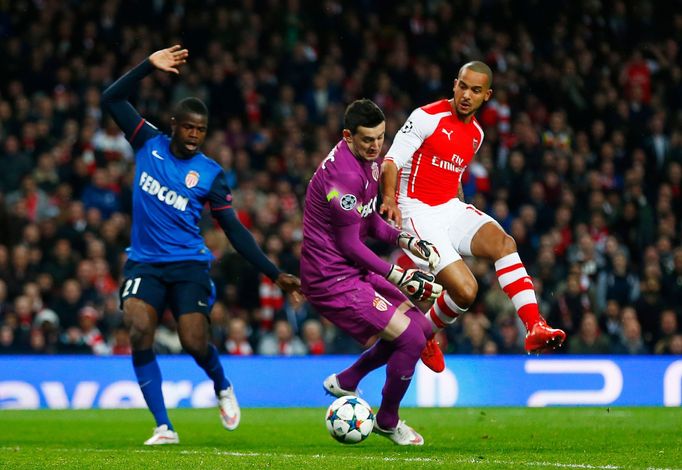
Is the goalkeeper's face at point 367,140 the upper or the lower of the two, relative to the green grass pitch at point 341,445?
upper

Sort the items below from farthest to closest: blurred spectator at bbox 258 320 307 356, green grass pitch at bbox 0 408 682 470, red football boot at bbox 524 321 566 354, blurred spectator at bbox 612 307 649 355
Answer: blurred spectator at bbox 612 307 649 355, blurred spectator at bbox 258 320 307 356, red football boot at bbox 524 321 566 354, green grass pitch at bbox 0 408 682 470

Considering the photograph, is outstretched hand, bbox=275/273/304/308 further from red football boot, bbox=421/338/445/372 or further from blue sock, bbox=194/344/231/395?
red football boot, bbox=421/338/445/372

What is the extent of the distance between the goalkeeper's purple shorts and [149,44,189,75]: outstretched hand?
73.6 inches

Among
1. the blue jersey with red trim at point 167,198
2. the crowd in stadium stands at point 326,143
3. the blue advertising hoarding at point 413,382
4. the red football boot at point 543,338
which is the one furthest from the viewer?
the crowd in stadium stands at point 326,143

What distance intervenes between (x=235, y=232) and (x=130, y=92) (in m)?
1.25

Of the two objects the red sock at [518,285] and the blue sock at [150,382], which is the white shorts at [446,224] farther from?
the blue sock at [150,382]

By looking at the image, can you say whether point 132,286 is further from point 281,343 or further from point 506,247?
point 281,343

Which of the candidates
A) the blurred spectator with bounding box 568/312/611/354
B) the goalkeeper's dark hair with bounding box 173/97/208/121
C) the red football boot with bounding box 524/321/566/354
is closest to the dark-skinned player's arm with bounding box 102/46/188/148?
the goalkeeper's dark hair with bounding box 173/97/208/121

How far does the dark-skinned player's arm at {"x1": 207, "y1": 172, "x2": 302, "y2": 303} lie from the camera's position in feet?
29.0

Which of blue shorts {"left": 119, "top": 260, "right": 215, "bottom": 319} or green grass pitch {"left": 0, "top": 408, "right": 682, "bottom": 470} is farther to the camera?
blue shorts {"left": 119, "top": 260, "right": 215, "bottom": 319}

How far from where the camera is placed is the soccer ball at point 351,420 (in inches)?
322

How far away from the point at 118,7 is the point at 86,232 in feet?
15.7

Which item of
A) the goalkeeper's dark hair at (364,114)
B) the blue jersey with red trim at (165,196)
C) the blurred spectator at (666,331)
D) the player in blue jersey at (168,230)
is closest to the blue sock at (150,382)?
the player in blue jersey at (168,230)

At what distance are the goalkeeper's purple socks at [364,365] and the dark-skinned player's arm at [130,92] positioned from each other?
223cm
